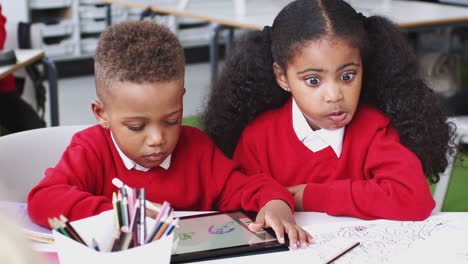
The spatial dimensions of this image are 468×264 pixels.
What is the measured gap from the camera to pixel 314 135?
123 centimetres

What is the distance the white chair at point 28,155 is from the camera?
1234 millimetres

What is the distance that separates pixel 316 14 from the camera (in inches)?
46.1

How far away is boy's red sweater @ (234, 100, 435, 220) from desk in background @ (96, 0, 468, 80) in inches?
63.8

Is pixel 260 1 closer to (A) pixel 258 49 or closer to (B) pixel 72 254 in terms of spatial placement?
(A) pixel 258 49

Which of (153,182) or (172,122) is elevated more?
(172,122)

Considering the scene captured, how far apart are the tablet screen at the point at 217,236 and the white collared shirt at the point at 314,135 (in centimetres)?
28

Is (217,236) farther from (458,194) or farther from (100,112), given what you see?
(458,194)

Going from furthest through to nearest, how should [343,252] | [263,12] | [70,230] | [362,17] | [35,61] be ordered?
[263,12] → [35,61] → [362,17] → [343,252] → [70,230]

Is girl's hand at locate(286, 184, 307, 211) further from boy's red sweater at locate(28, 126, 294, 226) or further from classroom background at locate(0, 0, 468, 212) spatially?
classroom background at locate(0, 0, 468, 212)

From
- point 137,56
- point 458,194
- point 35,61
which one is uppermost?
point 137,56

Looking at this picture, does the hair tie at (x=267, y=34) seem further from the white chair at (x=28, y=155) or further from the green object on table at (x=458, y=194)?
the green object on table at (x=458, y=194)

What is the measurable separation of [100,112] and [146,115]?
0.12m

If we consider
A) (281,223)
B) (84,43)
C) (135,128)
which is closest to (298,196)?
(281,223)

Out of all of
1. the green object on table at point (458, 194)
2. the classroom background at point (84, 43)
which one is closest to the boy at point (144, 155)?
the green object on table at point (458, 194)
